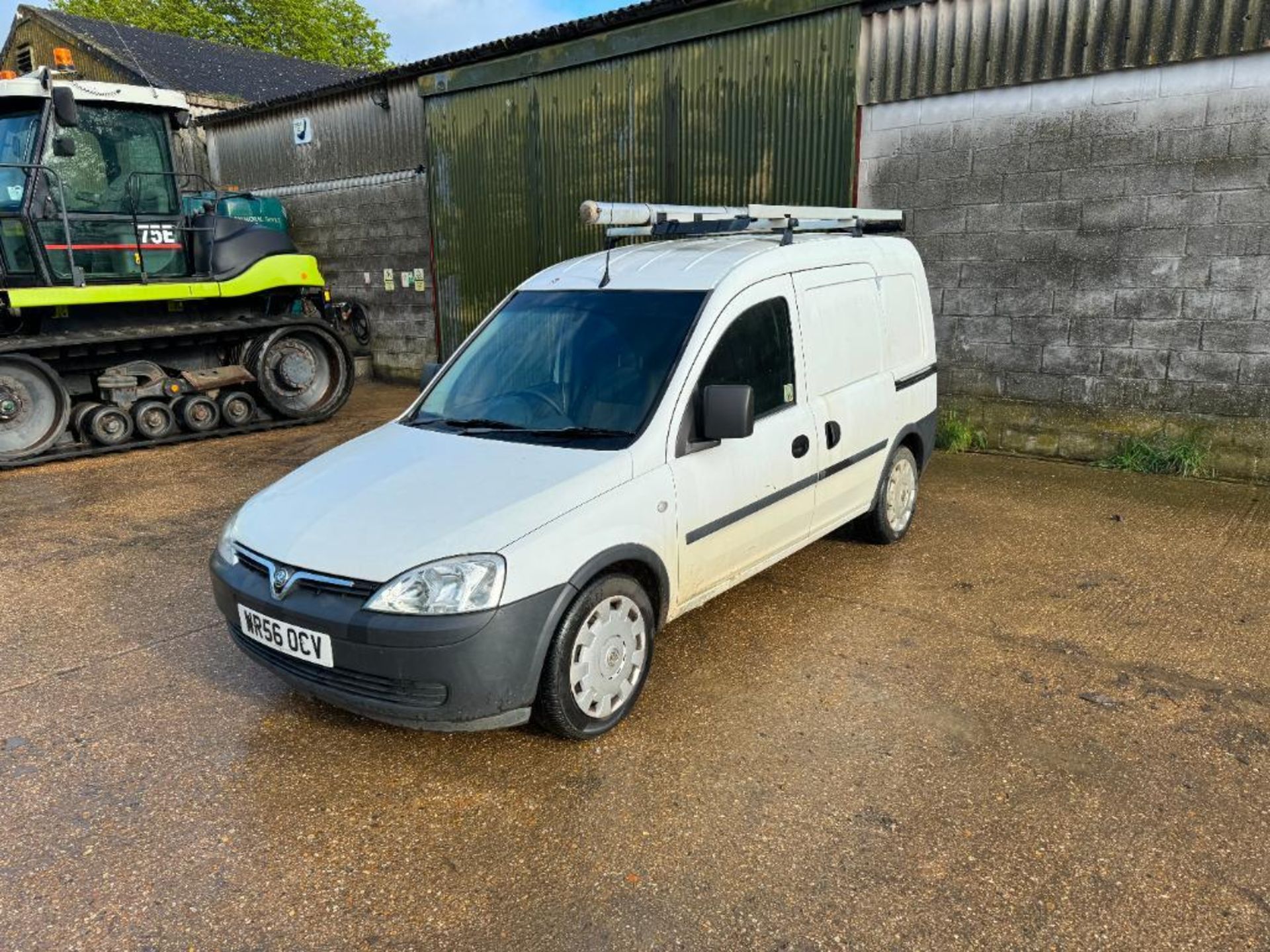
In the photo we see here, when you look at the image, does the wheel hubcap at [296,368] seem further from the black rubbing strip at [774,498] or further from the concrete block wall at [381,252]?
the black rubbing strip at [774,498]

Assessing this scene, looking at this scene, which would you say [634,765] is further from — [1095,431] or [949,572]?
[1095,431]

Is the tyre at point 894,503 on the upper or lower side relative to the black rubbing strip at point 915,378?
lower

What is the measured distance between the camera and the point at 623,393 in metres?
3.74

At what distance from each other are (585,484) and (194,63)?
2332 centimetres

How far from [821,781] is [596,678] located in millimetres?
887

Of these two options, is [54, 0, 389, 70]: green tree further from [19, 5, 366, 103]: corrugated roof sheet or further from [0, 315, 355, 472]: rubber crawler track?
[0, 315, 355, 472]: rubber crawler track

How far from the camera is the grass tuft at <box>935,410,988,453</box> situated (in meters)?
7.87

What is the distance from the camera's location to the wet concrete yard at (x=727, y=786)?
8.21 ft

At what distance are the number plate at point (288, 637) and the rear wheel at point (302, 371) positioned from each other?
6.87m

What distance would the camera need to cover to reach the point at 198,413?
9.01 meters

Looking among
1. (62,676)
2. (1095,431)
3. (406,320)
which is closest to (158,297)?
(406,320)

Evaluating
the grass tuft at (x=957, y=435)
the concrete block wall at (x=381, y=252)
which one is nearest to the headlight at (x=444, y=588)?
the grass tuft at (x=957, y=435)

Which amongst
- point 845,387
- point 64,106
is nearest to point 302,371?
point 64,106

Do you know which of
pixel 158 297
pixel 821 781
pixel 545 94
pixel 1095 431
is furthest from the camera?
pixel 545 94
